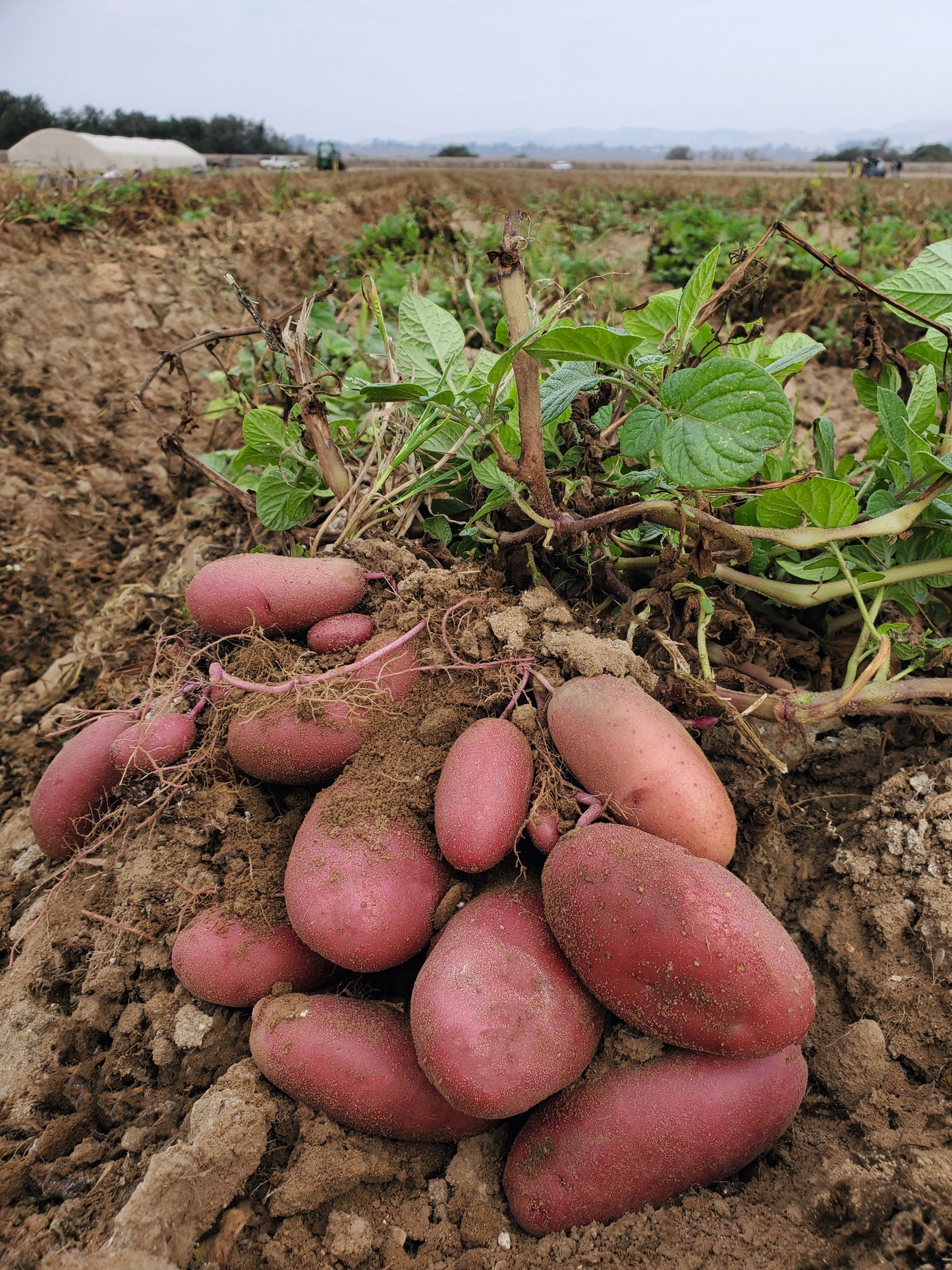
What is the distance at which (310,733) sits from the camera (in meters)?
1.22

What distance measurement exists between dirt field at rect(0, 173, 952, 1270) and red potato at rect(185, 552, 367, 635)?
0.12m

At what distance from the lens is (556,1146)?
957mm

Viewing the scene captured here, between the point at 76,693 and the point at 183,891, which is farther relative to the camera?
the point at 76,693

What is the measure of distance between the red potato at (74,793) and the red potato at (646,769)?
0.88 metres

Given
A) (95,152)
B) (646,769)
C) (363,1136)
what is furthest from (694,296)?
(95,152)

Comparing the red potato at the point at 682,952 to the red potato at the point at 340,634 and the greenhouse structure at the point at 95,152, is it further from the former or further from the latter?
the greenhouse structure at the point at 95,152

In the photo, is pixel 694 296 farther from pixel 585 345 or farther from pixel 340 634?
pixel 340 634

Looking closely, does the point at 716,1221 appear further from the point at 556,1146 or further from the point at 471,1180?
the point at 471,1180

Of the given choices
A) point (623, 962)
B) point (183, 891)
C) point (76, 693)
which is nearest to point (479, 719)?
point (623, 962)

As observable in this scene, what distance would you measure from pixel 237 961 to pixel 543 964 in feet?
1.52

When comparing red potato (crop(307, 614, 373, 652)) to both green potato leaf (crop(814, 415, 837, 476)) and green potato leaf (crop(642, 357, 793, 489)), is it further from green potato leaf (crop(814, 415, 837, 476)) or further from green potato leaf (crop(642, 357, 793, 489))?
green potato leaf (crop(814, 415, 837, 476))

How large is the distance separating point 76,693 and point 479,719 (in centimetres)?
141

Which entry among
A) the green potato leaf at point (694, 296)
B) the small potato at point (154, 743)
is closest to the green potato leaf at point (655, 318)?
the green potato leaf at point (694, 296)

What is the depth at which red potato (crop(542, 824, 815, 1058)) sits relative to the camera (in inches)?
35.8
